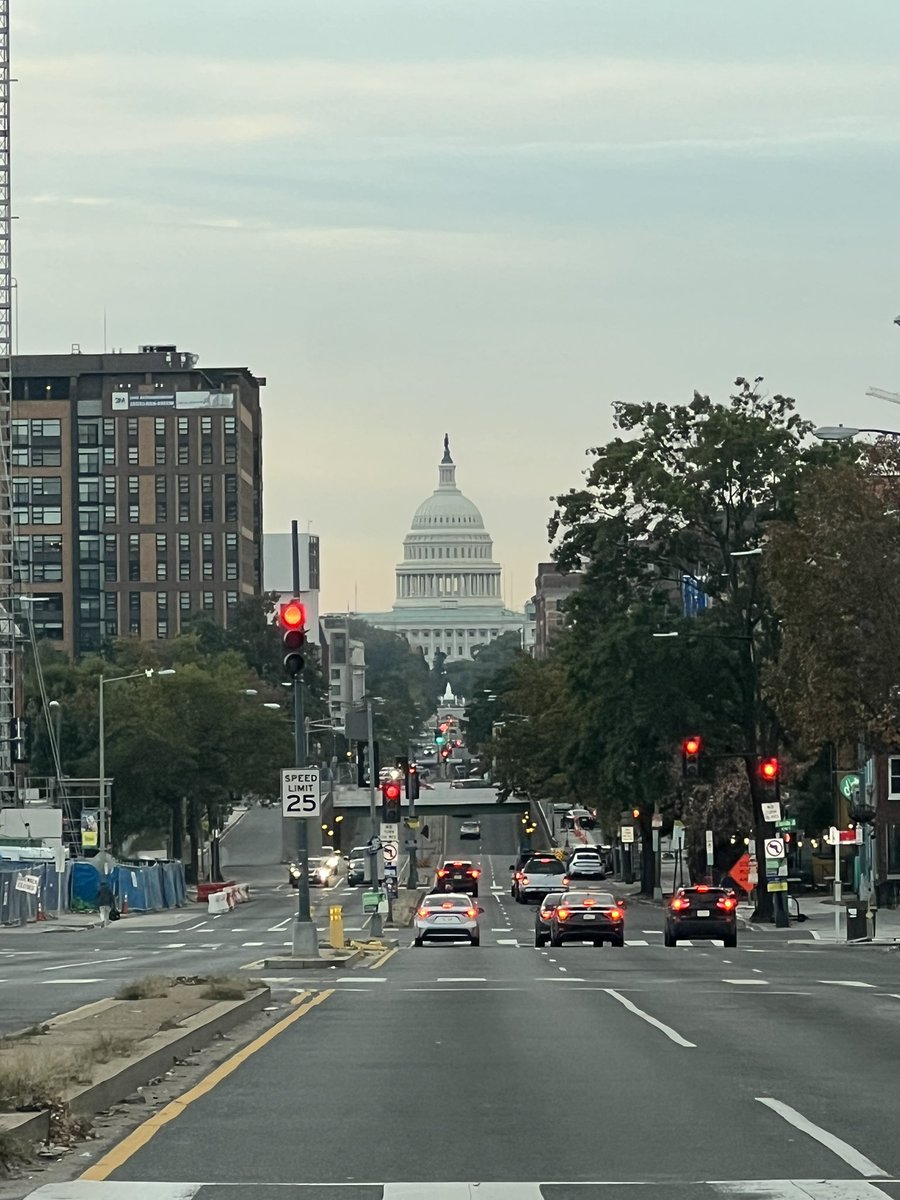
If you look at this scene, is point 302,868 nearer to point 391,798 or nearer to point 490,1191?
point 490,1191

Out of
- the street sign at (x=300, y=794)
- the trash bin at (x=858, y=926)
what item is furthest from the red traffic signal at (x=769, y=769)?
the street sign at (x=300, y=794)

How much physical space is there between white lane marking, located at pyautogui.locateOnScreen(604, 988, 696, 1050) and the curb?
4157mm

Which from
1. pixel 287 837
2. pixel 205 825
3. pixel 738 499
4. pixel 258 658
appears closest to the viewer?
pixel 738 499

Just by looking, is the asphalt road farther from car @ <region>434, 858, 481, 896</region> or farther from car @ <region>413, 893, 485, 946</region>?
car @ <region>434, 858, 481, 896</region>

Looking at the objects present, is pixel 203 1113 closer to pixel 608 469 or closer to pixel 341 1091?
pixel 341 1091

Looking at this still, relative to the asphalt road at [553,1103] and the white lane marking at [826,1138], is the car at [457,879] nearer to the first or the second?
the asphalt road at [553,1103]

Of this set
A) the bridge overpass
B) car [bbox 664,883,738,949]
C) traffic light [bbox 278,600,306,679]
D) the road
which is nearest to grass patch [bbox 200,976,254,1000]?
the road

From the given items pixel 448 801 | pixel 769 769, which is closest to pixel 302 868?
pixel 769 769

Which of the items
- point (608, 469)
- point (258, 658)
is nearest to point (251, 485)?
point (258, 658)

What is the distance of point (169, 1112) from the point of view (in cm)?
1437

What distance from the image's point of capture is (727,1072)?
17.2 m

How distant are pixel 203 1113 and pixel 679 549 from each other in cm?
5465

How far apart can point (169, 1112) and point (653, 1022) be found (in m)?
9.33

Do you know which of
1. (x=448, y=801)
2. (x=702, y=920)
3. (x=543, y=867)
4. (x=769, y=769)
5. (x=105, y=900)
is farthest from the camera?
(x=448, y=801)
